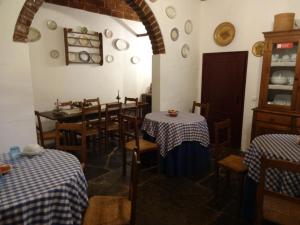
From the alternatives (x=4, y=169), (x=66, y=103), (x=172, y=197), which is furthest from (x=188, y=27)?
(x=4, y=169)

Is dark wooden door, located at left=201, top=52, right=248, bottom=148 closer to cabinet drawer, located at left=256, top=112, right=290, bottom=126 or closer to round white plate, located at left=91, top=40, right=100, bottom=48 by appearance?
cabinet drawer, located at left=256, top=112, right=290, bottom=126

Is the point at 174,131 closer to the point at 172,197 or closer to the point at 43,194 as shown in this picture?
the point at 172,197

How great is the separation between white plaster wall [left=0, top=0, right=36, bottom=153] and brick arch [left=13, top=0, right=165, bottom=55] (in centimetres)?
5

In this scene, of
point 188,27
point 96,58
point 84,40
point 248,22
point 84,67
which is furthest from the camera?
point 96,58

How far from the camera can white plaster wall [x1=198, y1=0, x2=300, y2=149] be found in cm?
374

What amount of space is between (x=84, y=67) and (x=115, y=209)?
12.4 feet

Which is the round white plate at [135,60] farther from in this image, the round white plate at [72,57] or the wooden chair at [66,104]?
the wooden chair at [66,104]

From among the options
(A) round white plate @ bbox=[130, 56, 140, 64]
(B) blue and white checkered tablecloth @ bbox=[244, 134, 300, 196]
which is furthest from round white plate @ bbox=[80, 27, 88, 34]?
(B) blue and white checkered tablecloth @ bbox=[244, 134, 300, 196]

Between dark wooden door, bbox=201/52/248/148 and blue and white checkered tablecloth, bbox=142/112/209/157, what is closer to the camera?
blue and white checkered tablecloth, bbox=142/112/209/157

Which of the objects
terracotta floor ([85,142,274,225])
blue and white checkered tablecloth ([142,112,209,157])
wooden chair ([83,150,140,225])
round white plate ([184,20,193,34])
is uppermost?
round white plate ([184,20,193,34])

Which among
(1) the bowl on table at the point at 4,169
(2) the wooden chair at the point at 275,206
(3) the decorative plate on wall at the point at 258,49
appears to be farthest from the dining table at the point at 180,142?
(1) the bowl on table at the point at 4,169

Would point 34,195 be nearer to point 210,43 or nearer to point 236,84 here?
point 236,84

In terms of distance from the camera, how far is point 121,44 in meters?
5.48

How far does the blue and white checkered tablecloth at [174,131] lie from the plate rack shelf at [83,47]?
239 cm
